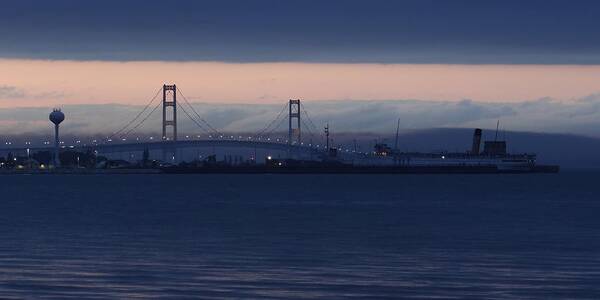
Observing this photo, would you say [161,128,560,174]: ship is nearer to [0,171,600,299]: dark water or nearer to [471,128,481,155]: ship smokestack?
[471,128,481,155]: ship smokestack

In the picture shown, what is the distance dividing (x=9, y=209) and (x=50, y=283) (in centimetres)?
2769

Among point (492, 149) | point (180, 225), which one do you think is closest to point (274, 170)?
point (492, 149)

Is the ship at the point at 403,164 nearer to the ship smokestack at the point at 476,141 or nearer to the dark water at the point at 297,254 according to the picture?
the ship smokestack at the point at 476,141

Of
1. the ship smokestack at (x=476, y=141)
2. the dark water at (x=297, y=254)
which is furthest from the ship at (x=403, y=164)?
the dark water at (x=297, y=254)

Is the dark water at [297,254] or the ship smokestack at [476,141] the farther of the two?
the ship smokestack at [476,141]

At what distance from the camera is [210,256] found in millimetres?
24547

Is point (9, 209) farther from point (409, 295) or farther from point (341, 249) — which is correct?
point (409, 295)

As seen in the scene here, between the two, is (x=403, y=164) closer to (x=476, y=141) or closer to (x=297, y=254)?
(x=476, y=141)

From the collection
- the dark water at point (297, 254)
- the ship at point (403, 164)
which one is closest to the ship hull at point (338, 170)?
the ship at point (403, 164)

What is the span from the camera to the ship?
139625mm

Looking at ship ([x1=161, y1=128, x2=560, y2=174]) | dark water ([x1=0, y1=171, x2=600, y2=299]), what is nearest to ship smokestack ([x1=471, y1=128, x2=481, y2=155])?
ship ([x1=161, y1=128, x2=560, y2=174])

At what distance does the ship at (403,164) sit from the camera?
140m

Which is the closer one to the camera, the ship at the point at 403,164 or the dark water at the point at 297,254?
the dark water at the point at 297,254

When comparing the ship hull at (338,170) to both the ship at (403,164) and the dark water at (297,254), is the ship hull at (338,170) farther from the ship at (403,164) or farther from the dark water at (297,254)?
the dark water at (297,254)
